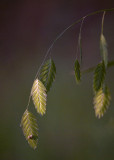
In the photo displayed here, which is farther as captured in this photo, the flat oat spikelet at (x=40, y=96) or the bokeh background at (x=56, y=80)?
the bokeh background at (x=56, y=80)

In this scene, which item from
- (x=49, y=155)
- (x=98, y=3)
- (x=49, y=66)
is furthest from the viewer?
(x=49, y=155)

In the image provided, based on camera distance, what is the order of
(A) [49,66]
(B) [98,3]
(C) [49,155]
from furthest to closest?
(C) [49,155], (B) [98,3], (A) [49,66]

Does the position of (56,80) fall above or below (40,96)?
below

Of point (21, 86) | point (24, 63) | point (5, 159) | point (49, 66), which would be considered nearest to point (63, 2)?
point (24, 63)

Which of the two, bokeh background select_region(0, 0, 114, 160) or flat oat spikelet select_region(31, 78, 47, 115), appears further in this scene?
bokeh background select_region(0, 0, 114, 160)

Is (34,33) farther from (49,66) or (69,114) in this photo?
(49,66)

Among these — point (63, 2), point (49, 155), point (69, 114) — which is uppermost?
point (63, 2)

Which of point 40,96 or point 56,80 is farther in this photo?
point 56,80

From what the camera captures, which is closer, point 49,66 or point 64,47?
point 49,66
